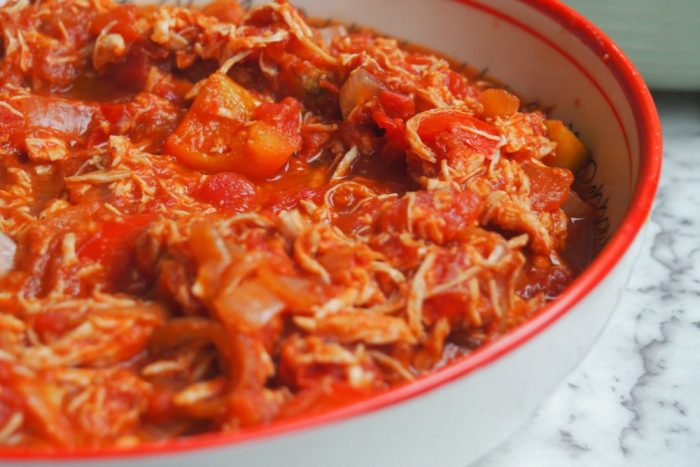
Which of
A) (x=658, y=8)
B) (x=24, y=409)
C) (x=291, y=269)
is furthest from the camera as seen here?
(x=658, y=8)

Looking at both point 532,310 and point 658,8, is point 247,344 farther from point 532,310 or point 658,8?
point 658,8

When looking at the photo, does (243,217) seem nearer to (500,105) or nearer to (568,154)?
(500,105)

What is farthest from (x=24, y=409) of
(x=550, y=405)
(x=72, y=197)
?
(x=550, y=405)

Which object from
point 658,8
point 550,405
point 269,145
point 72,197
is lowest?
point 550,405

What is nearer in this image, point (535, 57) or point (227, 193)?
point (227, 193)

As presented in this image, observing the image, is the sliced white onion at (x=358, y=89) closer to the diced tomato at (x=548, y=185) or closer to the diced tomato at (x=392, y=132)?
the diced tomato at (x=392, y=132)

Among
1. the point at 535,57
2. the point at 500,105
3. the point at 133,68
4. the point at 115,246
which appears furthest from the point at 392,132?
the point at 133,68

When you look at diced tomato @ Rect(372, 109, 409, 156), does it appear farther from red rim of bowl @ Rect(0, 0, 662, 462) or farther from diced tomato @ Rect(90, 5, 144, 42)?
diced tomato @ Rect(90, 5, 144, 42)
